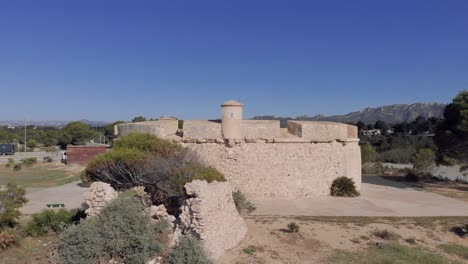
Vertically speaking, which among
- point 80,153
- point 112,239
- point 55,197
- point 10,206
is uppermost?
point 80,153

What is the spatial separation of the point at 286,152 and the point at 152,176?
Answer: 6.32 metres

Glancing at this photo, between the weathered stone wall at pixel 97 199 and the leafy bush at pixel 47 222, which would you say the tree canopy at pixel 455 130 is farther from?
the leafy bush at pixel 47 222

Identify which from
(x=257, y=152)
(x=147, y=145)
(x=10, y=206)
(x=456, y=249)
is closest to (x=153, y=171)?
(x=147, y=145)

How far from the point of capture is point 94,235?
29.6 ft

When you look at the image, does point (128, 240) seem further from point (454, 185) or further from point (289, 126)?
point (454, 185)

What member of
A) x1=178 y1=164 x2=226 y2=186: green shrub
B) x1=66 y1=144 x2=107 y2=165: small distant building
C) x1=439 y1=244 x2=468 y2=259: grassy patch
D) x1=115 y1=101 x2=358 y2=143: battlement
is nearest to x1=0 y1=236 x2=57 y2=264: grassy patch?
x1=178 y1=164 x2=226 y2=186: green shrub

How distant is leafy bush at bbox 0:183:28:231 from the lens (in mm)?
11148

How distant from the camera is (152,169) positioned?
37.4 ft

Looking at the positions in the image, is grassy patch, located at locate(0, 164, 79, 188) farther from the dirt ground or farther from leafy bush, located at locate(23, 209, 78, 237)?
the dirt ground

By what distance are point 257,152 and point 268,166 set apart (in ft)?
2.42

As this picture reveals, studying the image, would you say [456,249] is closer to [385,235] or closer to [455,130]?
[385,235]

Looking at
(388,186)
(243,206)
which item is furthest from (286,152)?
(388,186)

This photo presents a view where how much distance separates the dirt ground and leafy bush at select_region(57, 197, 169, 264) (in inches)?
77.2

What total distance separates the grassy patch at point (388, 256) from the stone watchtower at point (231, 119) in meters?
6.79
